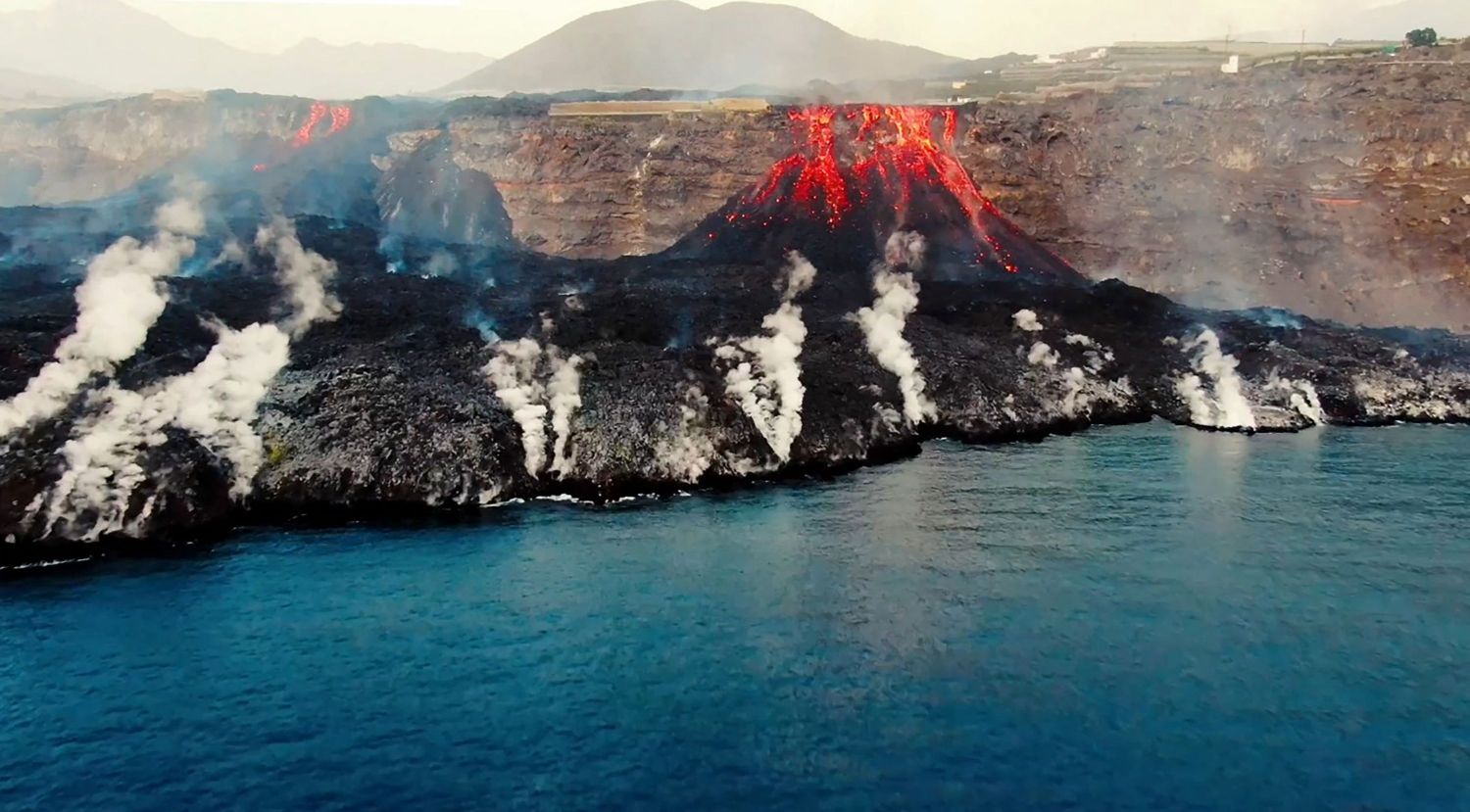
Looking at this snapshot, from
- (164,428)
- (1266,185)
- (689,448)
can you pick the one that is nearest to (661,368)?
(689,448)

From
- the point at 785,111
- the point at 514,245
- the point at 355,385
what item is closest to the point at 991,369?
the point at 355,385

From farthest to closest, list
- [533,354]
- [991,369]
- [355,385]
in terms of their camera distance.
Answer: [991,369] < [533,354] < [355,385]

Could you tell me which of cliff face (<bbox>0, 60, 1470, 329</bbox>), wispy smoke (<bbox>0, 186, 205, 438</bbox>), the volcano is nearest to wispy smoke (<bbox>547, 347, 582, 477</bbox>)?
wispy smoke (<bbox>0, 186, 205, 438</bbox>)

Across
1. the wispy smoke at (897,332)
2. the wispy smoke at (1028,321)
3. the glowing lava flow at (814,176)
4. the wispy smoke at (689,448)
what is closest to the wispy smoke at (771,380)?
the wispy smoke at (689,448)

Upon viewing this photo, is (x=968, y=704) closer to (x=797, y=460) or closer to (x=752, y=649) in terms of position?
(x=752, y=649)

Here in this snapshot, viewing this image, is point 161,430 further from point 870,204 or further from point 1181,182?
point 1181,182

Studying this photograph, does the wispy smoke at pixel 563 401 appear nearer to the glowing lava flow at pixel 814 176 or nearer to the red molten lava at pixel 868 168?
the red molten lava at pixel 868 168
